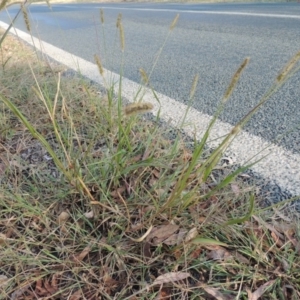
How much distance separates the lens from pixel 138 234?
0.90 meters

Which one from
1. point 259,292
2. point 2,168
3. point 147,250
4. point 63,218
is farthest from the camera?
point 2,168

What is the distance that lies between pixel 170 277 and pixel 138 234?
0.15 meters

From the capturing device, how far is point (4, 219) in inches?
37.9

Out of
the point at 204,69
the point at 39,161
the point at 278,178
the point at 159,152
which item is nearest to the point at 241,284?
the point at 278,178

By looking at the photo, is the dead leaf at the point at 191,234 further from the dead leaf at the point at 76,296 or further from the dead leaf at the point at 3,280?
the dead leaf at the point at 3,280

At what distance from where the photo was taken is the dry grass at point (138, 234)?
79 centimetres

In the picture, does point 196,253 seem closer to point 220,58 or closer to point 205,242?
point 205,242

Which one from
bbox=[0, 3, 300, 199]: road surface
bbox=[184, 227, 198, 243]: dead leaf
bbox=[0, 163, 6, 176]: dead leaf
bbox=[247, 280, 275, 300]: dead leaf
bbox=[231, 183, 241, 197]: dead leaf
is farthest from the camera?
bbox=[0, 3, 300, 199]: road surface

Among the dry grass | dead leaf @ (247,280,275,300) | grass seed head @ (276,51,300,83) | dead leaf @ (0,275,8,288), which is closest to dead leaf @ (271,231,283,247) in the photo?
the dry grass

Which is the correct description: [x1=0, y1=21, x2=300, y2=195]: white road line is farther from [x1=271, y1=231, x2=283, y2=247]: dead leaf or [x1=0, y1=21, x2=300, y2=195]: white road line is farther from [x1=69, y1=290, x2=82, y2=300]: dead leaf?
[x1=69, y1=290, x2=82, y2=300]: dead leaf

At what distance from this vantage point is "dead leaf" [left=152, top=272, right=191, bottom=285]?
0.79m

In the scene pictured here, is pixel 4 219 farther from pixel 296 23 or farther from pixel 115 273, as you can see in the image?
pixel 296 23

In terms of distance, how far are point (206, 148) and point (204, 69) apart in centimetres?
109

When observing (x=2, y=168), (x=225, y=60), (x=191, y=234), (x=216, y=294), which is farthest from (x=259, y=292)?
(x=225, y=60)
